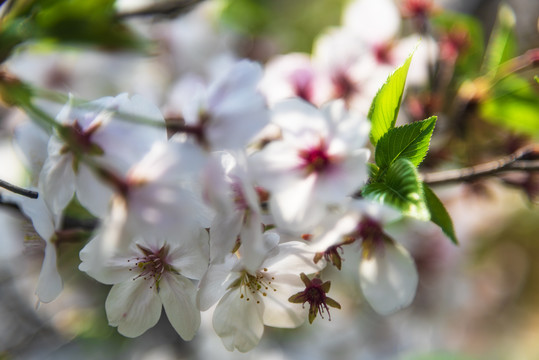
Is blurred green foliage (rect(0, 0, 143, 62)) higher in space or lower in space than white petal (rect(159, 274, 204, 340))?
higher

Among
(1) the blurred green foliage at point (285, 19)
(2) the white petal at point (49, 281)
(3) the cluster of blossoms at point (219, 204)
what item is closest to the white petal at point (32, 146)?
(3) the cluster of blossoms at point (219, 204)

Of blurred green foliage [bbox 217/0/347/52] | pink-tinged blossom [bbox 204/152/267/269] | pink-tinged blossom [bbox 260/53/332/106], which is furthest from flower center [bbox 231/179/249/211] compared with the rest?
blurred green foliage [bbox 217/0/347/52]

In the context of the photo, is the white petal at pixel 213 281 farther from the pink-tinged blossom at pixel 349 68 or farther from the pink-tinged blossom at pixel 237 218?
the pink-tinged blossom at pixel 349 68

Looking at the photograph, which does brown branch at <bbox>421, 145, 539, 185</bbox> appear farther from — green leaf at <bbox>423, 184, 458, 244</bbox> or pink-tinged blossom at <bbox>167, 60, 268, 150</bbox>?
pink-tinged blossom at <bbox>167, 60, 268, 150</bbox>

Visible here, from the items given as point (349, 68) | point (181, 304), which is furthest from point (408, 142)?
point (349, 68)

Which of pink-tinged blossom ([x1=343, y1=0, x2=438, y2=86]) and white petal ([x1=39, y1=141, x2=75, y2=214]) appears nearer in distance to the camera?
white petal ([x1=39, y1=141, x2=75, y2=214])

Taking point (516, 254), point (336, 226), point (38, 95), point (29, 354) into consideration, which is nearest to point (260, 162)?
point (336, 226)

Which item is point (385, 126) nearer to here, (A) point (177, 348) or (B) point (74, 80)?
(B) point (74, 80)

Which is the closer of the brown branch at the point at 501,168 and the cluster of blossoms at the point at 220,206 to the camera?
the cluster of blossoms at the point at 220,206
